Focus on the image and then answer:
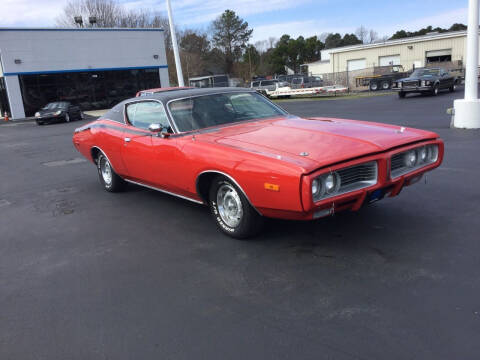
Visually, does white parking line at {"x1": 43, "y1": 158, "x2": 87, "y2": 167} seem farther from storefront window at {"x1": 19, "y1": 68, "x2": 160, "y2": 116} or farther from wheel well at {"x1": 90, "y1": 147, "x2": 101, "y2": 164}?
storefront window at {"x1": 19, "y1": 68, "x2": 160, "y2": 116}

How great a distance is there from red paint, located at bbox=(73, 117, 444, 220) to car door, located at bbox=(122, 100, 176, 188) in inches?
0.5

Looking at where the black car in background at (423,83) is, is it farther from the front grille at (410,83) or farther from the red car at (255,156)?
the red car at (255,156)

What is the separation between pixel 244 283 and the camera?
12.0 ft

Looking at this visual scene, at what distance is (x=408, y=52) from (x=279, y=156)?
47.1m

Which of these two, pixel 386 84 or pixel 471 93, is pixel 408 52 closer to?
pixel 386 84

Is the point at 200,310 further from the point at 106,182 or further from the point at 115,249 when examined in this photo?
the point at 106,182

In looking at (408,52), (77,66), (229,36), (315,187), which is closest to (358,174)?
(315,187)

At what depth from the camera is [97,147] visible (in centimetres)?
675

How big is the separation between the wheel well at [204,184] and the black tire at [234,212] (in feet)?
0.17

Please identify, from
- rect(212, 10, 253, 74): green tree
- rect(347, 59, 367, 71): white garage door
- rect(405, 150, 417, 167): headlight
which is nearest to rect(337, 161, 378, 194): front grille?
rect(405, 150, 417, 167): headlight

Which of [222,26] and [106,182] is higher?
[222,26]

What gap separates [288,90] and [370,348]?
31736 millimetres

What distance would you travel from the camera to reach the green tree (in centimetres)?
7962

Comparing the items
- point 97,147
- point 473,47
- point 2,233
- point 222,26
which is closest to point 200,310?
point 2,233
